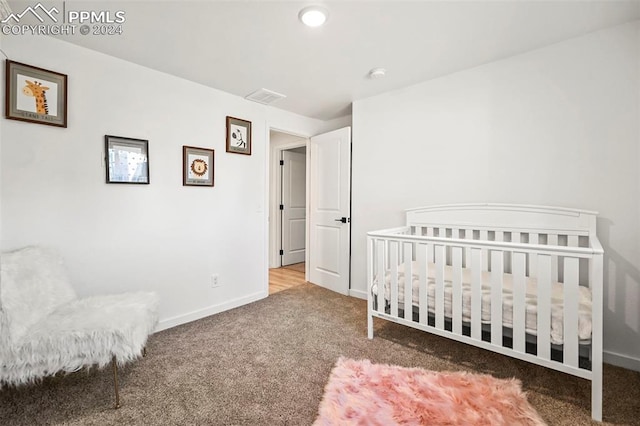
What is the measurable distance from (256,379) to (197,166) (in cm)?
189

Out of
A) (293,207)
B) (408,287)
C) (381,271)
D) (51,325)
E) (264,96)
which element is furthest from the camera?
(293,207)

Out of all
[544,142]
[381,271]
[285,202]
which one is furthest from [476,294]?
[285,202]

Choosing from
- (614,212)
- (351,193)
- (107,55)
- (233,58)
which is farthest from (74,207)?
(614,212)

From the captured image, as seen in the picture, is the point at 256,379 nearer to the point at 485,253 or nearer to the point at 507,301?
the point at 507,301

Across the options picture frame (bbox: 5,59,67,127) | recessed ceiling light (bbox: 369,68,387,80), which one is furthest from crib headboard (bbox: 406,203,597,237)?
picture frame (bbox: 5,59,67,127)

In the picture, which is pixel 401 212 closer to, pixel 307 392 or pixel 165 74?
pixel 307 392

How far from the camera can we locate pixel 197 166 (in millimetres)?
2697

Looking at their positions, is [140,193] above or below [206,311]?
above

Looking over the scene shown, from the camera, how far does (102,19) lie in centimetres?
178

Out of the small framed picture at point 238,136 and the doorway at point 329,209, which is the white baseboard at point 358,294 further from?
the small framed picture at point 238,136

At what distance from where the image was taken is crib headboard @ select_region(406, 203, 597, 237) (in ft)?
6.52

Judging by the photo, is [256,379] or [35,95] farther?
[35,95]

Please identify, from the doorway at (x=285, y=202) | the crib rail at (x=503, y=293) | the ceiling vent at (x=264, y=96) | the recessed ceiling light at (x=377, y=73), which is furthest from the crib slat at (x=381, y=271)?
the doorway at (x=285, y=202)

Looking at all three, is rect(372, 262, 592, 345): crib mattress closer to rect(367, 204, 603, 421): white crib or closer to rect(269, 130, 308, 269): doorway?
rect(367, 204, 603, 421): white crib
